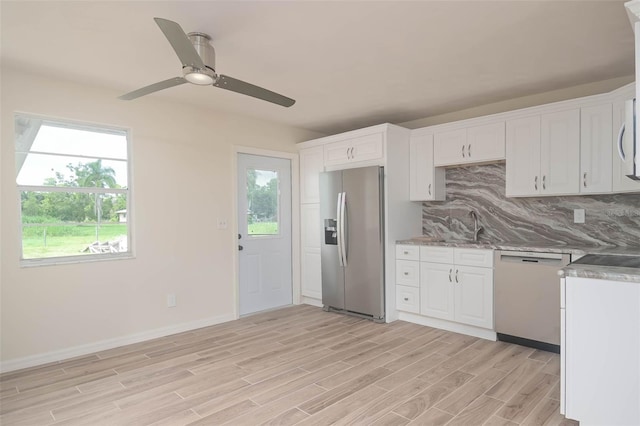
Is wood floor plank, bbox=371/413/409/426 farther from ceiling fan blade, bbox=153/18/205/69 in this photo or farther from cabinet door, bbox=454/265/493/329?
ceiling fan blade, bbox=153/18/205/69

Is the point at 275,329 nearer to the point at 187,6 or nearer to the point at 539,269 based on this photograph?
the point at 539,269

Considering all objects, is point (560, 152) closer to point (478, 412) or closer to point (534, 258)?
point (534, 258)

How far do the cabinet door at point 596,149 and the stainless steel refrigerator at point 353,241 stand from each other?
74.7 inches

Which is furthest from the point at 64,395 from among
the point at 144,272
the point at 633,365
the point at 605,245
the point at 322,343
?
the point at 605,245

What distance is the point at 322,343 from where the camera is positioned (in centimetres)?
347

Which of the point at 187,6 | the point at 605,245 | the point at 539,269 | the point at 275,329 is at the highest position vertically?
the point at 187,6

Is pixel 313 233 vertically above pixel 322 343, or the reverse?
pixel 313 233

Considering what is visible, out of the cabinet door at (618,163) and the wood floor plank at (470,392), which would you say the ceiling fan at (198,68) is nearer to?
the wood floor plank at (470,392)

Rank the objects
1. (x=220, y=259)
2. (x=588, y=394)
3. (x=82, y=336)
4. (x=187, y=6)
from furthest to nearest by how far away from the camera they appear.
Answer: (x=220, y=259) < (x=82, y=336) < (x=187, y=6) < (x=588, y=394)

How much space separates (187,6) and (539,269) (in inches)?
133

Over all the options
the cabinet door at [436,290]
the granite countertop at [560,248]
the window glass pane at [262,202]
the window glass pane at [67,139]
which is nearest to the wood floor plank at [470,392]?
the cabinet door at [436,290]

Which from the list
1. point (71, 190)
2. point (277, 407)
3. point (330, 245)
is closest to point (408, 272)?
point (330, 245)

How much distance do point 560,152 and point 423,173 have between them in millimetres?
1386

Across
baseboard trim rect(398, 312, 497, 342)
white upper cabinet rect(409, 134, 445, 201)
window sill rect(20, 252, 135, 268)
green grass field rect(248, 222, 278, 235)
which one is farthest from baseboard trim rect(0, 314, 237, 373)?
white upper cabinet rect(409, 134, 445, 201)
